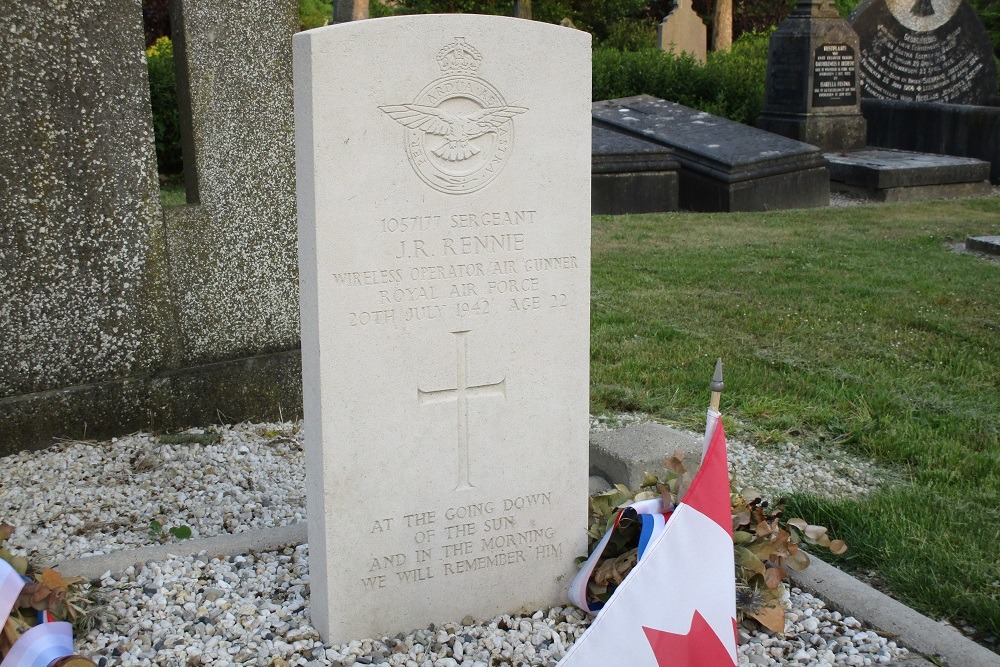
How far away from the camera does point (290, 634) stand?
277cm

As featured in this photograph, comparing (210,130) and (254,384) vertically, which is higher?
(210,130)

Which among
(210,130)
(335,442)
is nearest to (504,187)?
(335,442)

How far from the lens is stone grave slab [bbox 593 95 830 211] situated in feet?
32.5

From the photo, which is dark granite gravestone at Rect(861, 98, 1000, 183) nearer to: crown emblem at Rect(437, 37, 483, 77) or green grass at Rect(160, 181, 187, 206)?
green grass at Rect(160, 181, 187, 206)

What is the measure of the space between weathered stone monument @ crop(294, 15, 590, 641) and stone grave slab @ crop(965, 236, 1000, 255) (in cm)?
622

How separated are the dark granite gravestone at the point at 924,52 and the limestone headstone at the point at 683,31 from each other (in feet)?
33.8

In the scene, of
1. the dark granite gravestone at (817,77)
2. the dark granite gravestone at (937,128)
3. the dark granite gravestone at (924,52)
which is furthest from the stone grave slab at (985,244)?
the dark granite gravestone at (924,52)

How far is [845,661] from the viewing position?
2725 millimetres

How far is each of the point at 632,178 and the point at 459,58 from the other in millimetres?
7504

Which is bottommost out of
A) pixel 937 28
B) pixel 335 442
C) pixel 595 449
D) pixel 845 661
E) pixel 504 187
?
pixel 845 661

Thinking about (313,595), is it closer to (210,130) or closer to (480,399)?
(480,399)

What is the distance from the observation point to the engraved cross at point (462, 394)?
8.98ft

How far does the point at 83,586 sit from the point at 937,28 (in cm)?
1313

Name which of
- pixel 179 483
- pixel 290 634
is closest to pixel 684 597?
pixel 290 634
